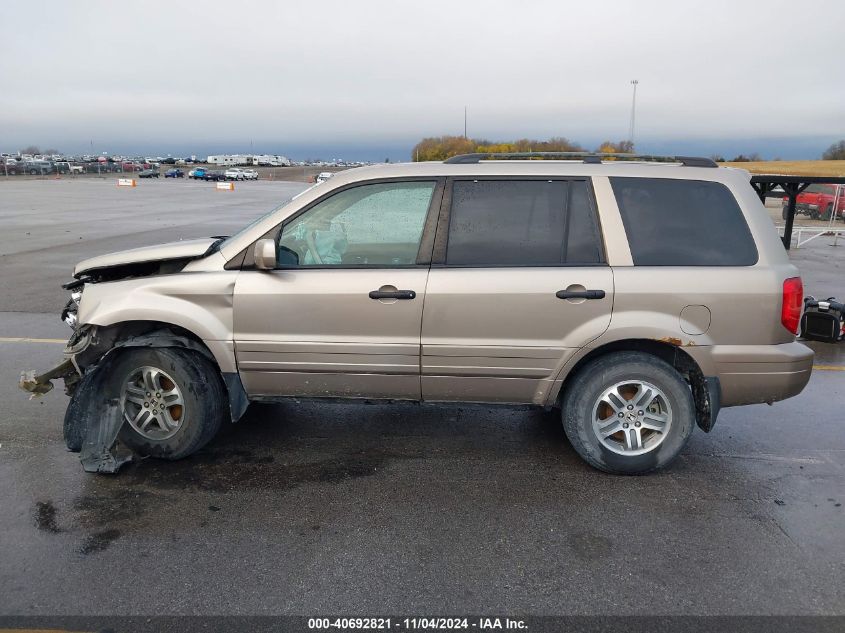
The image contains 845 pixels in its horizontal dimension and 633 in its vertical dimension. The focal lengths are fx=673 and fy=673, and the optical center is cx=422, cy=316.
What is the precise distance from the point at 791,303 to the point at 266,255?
3.16m

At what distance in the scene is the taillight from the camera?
402 centimetres

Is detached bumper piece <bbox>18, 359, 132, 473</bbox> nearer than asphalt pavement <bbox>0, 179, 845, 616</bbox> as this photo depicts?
No

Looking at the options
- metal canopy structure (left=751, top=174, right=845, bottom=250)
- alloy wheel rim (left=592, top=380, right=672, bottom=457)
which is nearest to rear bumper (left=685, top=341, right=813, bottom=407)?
alloy wheel rim (left=592, top=380, right=672, bottom=457)

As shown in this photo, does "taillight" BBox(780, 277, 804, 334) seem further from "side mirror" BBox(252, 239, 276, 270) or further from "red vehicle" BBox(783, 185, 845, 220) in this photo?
"red vehicle" BBox(783, 185, 845, 220)

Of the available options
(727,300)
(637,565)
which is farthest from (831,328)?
(637,565)

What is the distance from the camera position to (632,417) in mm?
4199

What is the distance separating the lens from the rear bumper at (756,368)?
13.3 feet

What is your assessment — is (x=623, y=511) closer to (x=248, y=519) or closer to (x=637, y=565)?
(x=637, y=565)

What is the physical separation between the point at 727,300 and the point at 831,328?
427 cm

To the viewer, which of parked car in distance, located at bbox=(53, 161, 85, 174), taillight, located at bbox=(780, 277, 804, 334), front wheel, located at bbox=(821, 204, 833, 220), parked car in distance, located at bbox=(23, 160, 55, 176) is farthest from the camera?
parked car in distance, located at bbox=(53, 161, 85, 174)

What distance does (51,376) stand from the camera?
4.41 metres

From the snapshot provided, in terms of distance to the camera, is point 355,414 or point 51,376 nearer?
point 51,376

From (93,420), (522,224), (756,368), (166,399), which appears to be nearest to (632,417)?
(756,368)

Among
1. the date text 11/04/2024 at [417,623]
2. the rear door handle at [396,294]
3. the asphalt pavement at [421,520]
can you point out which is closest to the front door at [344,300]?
the rear door handle at [396,294]
